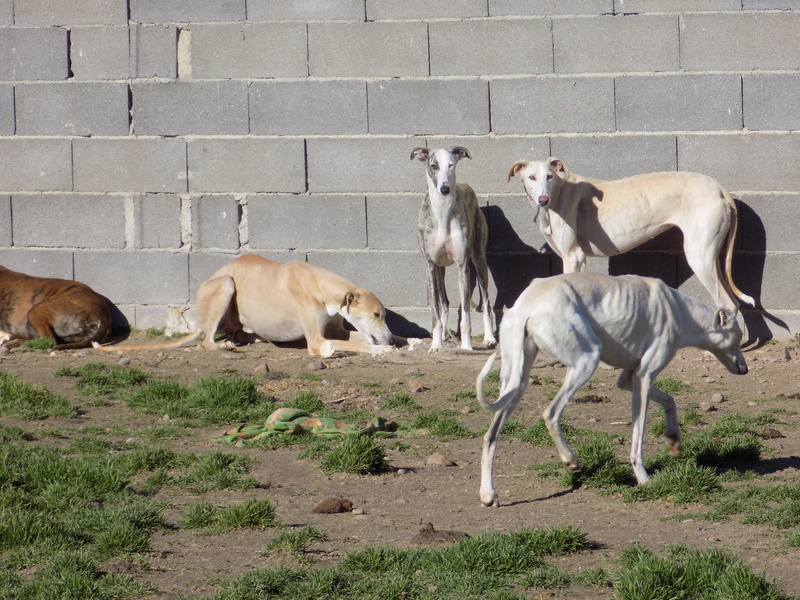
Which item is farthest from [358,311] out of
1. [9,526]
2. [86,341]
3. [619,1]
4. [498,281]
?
[9,526]

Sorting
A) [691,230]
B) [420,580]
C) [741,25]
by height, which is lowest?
[420,580]

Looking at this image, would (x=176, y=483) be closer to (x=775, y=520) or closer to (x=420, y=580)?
(x=420, y=580)

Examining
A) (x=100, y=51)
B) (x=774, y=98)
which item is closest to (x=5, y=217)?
(x=100, y=51)

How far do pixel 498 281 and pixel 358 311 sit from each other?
4.54ft

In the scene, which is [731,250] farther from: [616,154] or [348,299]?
[348,299]

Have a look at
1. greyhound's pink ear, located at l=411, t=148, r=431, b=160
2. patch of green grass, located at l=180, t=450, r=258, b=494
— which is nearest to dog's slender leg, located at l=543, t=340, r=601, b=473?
patch of green grass, located at l=180, t=450, r=258, b=494

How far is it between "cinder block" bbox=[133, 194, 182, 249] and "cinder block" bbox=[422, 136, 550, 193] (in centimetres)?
242

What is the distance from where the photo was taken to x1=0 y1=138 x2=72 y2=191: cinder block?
1006cm

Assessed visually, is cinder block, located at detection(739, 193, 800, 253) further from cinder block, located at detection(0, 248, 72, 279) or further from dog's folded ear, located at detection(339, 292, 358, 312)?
cinder block, located at detection(0, 248, 72, 279)

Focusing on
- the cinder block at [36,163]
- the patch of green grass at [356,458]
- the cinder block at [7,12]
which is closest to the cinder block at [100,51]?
the cinder block at [7,12]

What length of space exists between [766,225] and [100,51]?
6524mm

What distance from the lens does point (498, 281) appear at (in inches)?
374

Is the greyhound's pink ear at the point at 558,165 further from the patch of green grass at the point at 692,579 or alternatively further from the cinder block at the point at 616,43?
the patch of green grass at the point at 692,579

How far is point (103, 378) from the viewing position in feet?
25.0
